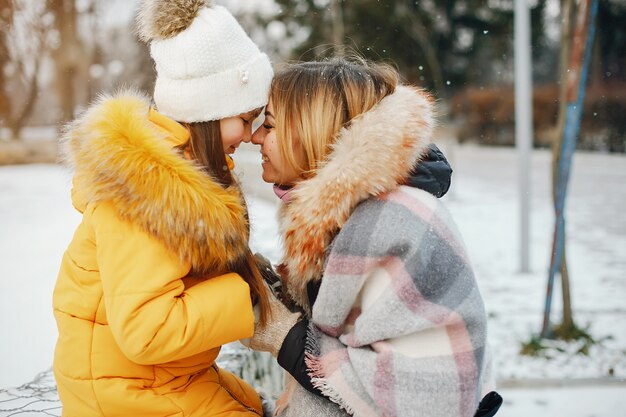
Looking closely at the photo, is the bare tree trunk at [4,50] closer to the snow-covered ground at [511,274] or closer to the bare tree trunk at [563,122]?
the snow-covered ground at [511,274]

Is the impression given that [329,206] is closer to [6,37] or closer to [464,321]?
[464,321]

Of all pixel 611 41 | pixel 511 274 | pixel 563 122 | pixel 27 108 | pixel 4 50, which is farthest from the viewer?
pixel 611 41

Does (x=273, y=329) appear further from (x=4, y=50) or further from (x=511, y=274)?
(x=4, y=50)

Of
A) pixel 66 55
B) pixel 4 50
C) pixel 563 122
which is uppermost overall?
pixel 4 50

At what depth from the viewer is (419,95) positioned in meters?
1.73

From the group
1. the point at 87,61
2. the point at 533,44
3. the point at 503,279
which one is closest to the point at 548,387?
the point at 503,279

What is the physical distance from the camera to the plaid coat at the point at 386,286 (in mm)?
1433

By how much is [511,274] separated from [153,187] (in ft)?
18.3

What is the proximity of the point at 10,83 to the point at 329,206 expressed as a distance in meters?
16.4

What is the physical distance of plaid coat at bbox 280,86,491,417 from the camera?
1433 millimetres

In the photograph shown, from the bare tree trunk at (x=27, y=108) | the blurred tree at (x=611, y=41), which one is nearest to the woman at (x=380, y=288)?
the bare tree trunk at (x=27, y=108)

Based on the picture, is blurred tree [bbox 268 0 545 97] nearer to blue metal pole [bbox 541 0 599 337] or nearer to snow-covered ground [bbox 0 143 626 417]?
snow-covered ground [bbox 0 143 626 417]

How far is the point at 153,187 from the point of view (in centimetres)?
144

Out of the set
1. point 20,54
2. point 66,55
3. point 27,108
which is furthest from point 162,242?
point 27,108
